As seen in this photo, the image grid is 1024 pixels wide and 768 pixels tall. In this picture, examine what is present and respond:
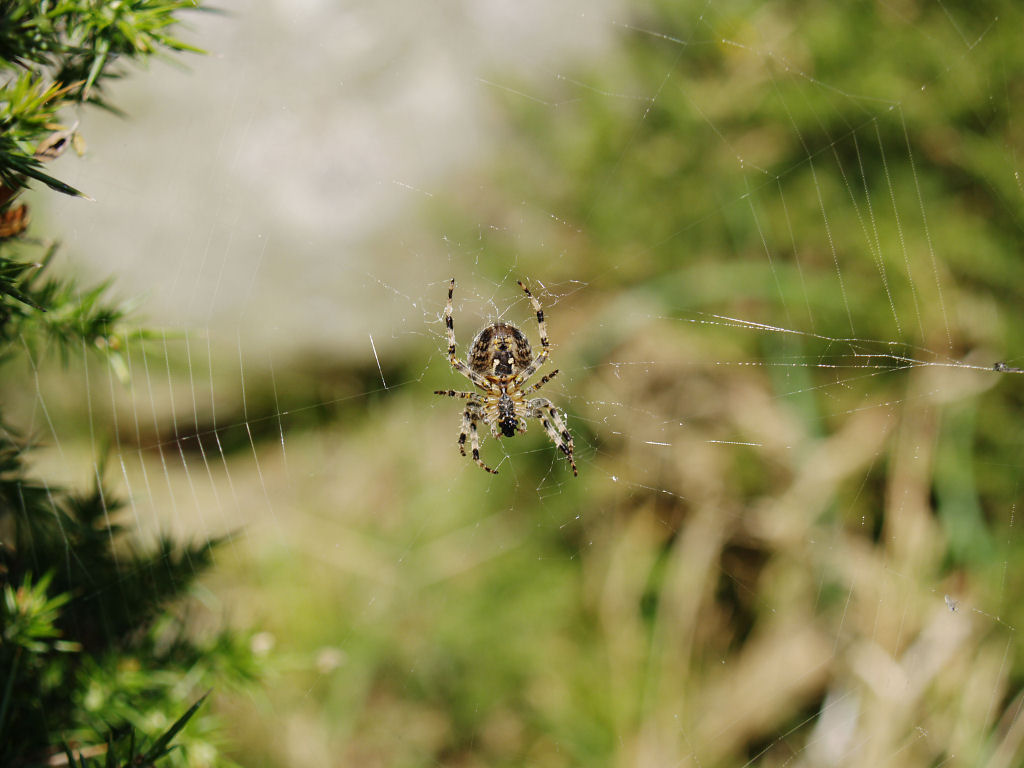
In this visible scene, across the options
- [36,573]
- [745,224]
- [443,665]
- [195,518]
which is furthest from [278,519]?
[745,224]

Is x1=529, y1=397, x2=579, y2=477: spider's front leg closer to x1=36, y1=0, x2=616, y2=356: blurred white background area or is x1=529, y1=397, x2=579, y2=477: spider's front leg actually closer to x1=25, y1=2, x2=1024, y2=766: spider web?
x1=25, y1=2, x2=1024, y2=766: spider web

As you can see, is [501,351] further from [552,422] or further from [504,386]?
[552,422]

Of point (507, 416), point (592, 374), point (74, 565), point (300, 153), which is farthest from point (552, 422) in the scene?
point (300, 153)

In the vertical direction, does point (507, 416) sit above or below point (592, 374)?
below

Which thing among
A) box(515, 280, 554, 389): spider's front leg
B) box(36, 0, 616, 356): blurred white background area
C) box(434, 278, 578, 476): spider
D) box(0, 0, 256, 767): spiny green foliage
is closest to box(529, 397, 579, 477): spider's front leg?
box(434, 278, 578, 476): spider

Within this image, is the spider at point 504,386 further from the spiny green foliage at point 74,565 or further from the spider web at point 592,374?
the spiny green foliage at point 74,565

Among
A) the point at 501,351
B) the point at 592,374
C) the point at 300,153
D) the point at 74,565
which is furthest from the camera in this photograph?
the point at 300,153

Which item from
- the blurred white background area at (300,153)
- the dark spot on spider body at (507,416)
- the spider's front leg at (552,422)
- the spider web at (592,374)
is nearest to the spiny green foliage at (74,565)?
the spider web at (592,374)
